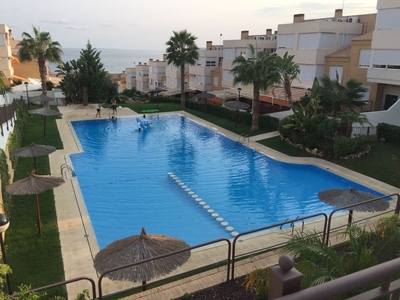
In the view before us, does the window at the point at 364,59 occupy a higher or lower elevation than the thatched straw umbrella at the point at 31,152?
higher

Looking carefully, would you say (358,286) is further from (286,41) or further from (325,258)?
(286,41)

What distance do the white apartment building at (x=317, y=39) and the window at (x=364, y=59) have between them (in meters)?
2.33

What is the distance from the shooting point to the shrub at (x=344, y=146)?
22250 mm

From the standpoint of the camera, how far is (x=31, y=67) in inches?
2336

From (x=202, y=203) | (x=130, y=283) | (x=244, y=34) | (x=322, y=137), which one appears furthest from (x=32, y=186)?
(x=244, y=34)

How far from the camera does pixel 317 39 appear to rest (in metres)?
34.5

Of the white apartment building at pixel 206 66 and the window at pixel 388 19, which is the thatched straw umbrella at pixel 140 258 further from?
the white apartment building at pixel 206 66

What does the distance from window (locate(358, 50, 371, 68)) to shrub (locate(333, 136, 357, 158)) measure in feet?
40.3

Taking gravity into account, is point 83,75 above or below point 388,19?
below

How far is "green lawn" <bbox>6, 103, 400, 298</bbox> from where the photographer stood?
10.2m

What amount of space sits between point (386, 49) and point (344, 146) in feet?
35.9

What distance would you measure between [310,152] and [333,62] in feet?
46.8

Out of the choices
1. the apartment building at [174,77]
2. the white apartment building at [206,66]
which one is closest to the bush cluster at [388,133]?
the white apartment building at [206,66]

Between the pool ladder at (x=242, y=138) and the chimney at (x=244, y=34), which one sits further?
the chimney at (x=244, y=34)
